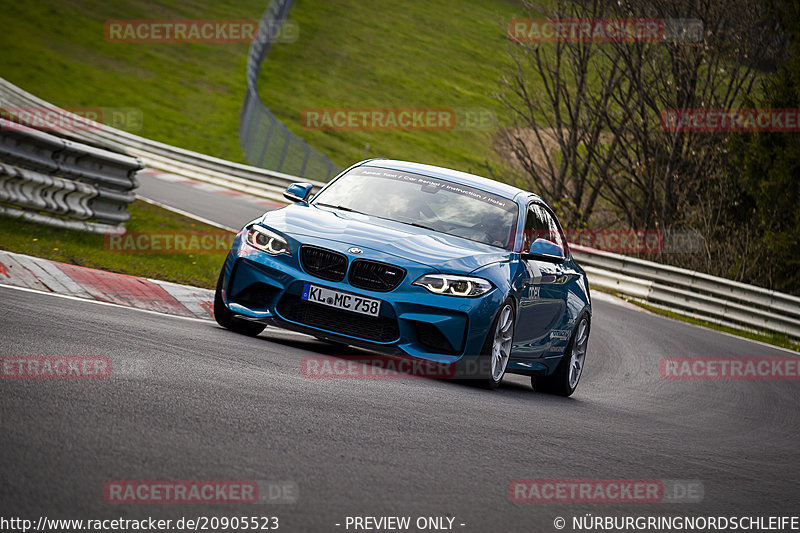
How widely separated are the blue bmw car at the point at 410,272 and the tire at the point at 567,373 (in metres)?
0.27

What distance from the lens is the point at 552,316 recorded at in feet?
30.2

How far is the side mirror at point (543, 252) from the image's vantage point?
8.48m

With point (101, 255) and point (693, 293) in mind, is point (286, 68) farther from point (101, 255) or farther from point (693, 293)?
point (101, 255)

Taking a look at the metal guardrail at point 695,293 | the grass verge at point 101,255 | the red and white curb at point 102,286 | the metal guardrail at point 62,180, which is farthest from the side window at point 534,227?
the metal guardrail at point 695,293

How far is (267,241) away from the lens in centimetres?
804

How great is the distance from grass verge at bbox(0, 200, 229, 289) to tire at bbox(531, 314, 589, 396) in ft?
12.1

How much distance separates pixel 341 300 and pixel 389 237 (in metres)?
0.66

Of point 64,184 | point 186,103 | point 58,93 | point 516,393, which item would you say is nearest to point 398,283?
point 516,393

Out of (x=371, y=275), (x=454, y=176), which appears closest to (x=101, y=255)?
(x=454, y=176)

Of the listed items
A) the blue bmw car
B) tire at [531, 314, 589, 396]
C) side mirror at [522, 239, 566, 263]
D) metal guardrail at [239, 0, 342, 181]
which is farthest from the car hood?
metal guardrail at [239, 0, 342, 181]

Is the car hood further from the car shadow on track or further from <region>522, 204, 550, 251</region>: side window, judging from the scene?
the car shadow on track

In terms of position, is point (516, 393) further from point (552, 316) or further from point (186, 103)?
point (186, 103)

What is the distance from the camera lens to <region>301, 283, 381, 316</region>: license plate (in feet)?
24.8

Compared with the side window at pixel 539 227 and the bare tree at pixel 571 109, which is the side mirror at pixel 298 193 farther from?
the bare tree at pixel 571 109
